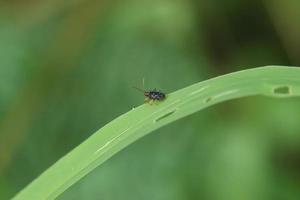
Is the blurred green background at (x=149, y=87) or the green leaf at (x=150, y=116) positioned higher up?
the blurred green background at (x=149, y=87)

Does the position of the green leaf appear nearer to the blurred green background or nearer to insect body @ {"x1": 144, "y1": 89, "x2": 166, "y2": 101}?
insect body @ {"x1": 144, "y1": 89, "x2": 166, "y2": 101}

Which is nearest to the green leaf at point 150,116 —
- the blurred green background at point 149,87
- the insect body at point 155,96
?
the insect body at point 155,96

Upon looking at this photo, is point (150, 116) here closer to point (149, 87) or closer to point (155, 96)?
point (155, 96)

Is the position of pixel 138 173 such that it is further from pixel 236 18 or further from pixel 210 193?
pixel 236 18

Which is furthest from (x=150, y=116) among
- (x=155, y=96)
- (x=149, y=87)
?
(x=149, y=87)

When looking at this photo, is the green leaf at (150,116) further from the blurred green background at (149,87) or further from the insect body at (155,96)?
the blurred green background at (149,87)

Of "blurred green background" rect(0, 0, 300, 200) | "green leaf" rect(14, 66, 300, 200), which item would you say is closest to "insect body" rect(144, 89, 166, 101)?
"green leaf" rect(14, 66, 300, 200)

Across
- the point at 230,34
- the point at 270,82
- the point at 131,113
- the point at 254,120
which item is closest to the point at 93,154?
the point at 131,113
